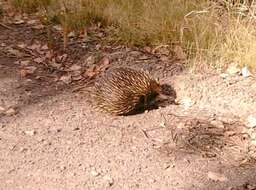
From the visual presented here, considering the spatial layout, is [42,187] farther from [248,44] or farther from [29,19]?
[29,19]

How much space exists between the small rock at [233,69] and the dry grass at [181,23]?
0.05 m

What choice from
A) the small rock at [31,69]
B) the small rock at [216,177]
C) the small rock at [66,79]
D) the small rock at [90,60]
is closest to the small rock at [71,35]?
the small rock at [90,60]

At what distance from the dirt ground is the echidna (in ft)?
0.34

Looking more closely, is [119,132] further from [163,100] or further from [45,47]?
[45,47]

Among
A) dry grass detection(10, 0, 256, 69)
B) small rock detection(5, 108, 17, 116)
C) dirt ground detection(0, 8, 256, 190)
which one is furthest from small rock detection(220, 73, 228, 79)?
small rock detection(5, 108, 17, 116)

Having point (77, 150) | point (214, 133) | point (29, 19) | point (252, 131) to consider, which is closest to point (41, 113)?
point (77, 150)

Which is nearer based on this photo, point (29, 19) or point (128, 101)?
point (128, 101)

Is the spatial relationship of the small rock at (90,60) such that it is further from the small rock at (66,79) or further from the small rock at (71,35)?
the small rock at (71,35)

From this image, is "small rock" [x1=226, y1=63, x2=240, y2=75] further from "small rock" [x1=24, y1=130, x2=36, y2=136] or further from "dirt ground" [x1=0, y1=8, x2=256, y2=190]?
"small rock" [x1=24, y1=130, x2=36, y2=136]

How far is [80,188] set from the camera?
12.5ft

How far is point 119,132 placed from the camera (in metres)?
4.54

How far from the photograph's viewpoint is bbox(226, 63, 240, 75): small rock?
17.2 ft

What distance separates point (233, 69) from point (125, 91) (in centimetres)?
126

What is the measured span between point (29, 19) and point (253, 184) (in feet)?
14.2
